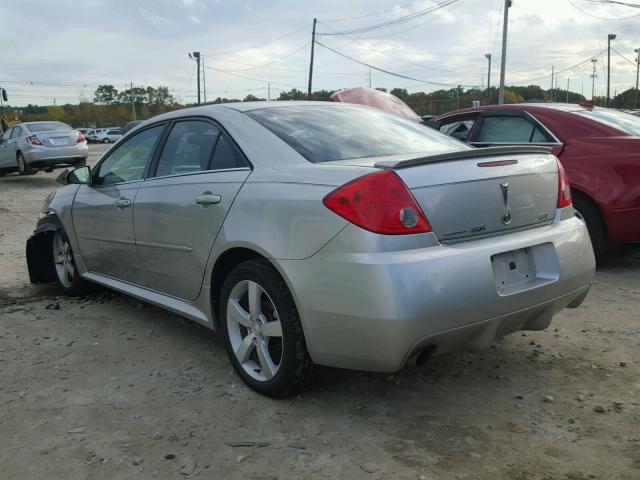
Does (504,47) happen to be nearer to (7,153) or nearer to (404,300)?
(7,153)

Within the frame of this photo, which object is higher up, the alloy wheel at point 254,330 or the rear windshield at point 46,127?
the rear windshield at point 46,127

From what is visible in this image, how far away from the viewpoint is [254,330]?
310 cm

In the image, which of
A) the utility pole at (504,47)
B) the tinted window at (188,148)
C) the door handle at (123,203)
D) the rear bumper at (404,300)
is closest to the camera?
the rear bumper at (404,300)

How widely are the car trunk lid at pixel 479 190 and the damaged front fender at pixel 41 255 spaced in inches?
149

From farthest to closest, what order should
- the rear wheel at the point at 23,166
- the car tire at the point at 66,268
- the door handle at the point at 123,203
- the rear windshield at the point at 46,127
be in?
1. the rear windshield at the point at 46,127
2. the rear wheel at the point at 23,166
3. the car tire at the point at 66,268
4. the door handle at the point at 123,203

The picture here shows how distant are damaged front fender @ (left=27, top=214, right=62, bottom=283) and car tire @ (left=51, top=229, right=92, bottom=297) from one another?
0.25 feet

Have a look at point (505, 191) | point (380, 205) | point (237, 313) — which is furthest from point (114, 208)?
point (505, 191)

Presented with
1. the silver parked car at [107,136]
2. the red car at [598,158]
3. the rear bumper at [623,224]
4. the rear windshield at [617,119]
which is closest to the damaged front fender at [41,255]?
the red car at [598,158]

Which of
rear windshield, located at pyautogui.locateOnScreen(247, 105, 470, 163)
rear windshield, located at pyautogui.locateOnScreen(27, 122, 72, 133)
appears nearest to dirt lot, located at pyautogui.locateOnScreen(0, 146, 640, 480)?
rear windshield, located at pyautogui.locateOnScreen(247, 105, 470, 163)

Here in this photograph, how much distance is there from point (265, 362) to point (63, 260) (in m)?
2.88

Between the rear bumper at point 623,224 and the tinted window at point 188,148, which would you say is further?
the rear bumper at point 623,224

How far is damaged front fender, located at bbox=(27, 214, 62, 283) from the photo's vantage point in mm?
5332

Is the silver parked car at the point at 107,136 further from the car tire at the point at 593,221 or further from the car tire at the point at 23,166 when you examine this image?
the car tire at the point at 593,221

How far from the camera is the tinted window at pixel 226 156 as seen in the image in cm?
327
